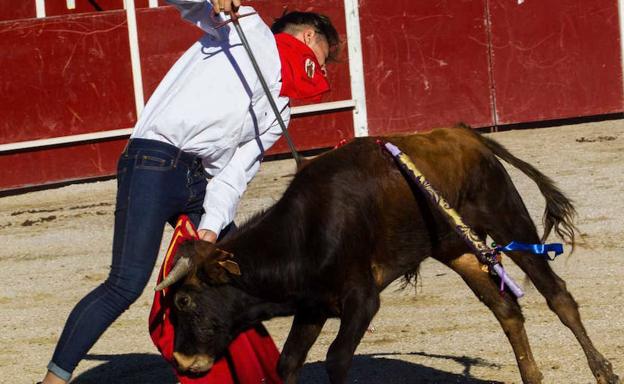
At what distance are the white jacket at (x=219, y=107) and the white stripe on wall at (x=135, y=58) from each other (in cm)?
588

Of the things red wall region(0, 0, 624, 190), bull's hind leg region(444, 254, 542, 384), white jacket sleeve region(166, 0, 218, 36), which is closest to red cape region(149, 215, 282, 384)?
white jacket sleeve region(166, 0, 218, 36)

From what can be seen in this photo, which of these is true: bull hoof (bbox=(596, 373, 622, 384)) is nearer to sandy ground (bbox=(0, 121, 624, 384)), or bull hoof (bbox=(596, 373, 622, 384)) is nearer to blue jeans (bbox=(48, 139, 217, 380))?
sandy ground (bbox=(0, 121, 624, 384))

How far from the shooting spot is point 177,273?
3.57 metres

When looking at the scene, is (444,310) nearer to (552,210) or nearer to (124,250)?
(552,210)

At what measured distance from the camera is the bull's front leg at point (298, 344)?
3.89m

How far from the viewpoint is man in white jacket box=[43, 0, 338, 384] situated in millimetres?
3646

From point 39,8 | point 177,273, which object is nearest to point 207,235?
point 177,273

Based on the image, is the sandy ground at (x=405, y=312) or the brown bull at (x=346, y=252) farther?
the sandy ground at (x=405, y=312)

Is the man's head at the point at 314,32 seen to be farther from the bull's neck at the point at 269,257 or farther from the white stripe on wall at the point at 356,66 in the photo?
the white stripe on wall at the point at 356,66

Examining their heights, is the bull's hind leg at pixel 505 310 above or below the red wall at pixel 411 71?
below

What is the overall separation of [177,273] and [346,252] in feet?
1.68

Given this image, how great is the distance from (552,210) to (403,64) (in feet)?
18.3

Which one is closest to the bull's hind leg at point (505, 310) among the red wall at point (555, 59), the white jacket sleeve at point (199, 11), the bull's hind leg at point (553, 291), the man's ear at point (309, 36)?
the bull's hind leg at point (553, 291)

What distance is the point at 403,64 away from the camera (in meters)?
10.0
